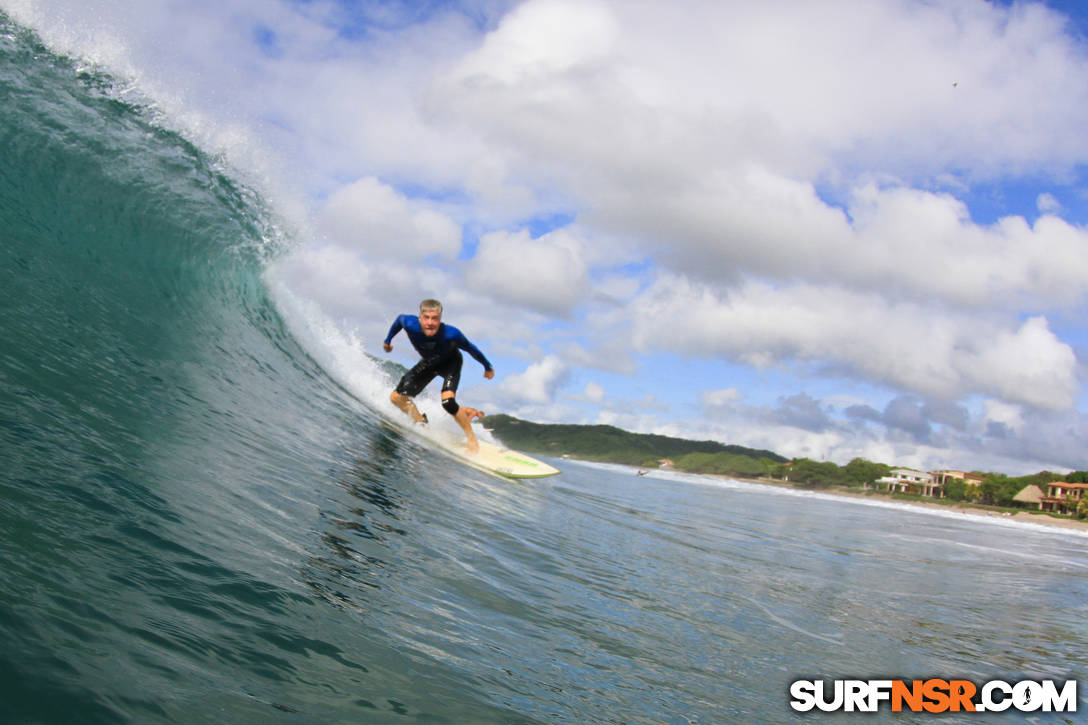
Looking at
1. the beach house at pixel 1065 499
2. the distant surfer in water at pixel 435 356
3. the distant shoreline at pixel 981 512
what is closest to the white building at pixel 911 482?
the distant shoreline at pixel 981 512

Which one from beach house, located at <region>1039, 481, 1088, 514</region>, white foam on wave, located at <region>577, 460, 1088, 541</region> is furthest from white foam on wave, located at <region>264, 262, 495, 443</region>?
beach house, located at <region>1039, 481, 1088, 514</region>

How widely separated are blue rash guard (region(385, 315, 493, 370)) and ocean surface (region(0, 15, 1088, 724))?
1445 mm

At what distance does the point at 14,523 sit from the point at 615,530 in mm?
6831

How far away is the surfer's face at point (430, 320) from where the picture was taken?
975 centimetres

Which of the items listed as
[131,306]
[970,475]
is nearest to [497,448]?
[131,306]

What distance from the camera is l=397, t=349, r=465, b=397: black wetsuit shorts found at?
34.9ft

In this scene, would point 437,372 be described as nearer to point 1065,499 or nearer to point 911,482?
point 1065,499

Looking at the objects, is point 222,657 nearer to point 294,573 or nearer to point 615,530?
point 294,573

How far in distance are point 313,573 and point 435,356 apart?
7.40 m

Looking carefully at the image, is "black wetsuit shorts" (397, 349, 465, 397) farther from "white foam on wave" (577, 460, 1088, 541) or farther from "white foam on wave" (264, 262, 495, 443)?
"white foam on wave" (577, 460, 1088, 541)

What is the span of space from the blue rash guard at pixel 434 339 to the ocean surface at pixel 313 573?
1.44 meters

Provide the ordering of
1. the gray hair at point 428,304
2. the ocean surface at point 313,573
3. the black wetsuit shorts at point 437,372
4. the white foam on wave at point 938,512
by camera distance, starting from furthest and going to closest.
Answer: the white foam on wave at point 938,512, the black wetsuit shorts at point 437,372, the gray hair at point 428,304, the ocean surface at point 313,573

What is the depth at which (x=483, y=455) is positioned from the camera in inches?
461

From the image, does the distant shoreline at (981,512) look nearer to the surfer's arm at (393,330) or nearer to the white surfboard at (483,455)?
the white surfboard at (483,455)
